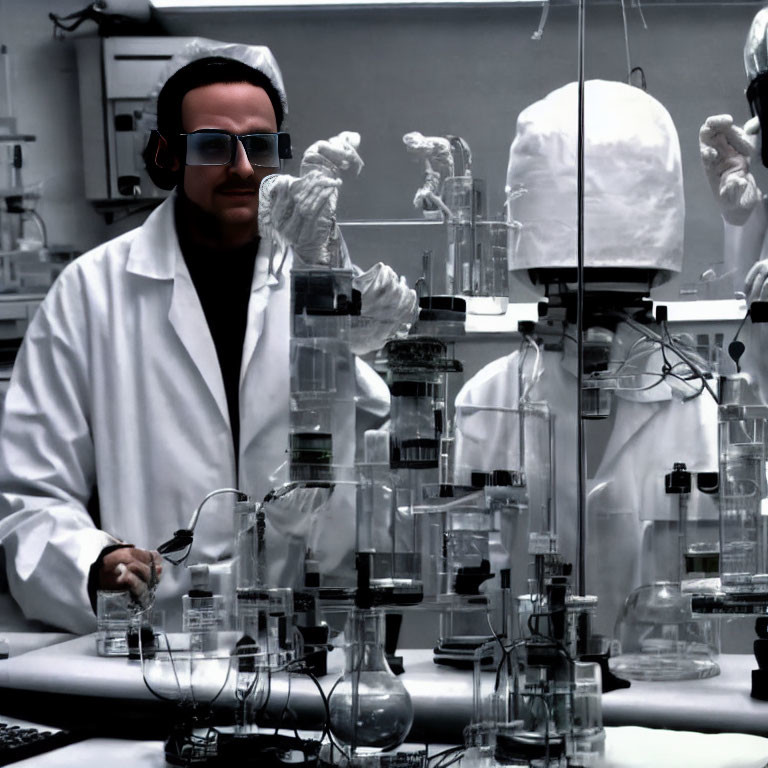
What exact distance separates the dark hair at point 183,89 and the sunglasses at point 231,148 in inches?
6.2

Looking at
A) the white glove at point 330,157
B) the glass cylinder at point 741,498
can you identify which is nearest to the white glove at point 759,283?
the glass cylinder at point 741,498

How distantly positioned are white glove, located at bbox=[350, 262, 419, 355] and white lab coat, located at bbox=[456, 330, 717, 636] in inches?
17.2

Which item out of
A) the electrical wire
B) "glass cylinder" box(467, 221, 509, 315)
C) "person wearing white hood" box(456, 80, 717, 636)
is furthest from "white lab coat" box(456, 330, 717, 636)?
"glass cylinder" box(467, 221, 509, 315)

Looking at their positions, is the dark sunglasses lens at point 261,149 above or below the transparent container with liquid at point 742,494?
above

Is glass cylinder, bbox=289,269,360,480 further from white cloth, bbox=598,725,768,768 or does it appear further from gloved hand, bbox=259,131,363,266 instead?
white cloth, bbox=598,725,768,768

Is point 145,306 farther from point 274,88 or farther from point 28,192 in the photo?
point 28,192

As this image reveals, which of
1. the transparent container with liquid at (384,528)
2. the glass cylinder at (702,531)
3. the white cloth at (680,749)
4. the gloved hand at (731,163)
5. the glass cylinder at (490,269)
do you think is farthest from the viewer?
the gloved hand at (731,163)

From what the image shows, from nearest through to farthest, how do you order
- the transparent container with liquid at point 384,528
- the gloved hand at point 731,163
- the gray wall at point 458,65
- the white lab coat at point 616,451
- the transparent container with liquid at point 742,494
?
1. the transparent container with liquid at point 384,528
2. the transparent container with liquid at point 742,494
3. the white lab coat at point 616,451
4. the gloved hand at point 731,163
5. the gray wall at point 458,65

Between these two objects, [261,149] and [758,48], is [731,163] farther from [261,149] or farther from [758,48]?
[261,149]

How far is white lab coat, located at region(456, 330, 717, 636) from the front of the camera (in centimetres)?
217

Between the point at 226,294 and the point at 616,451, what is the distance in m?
0.89

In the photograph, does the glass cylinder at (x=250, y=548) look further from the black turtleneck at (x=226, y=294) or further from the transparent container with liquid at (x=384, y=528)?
the black turtleneck at (x=226, y=294)

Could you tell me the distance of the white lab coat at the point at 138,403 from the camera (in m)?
2.53

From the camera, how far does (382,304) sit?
5.64ft
